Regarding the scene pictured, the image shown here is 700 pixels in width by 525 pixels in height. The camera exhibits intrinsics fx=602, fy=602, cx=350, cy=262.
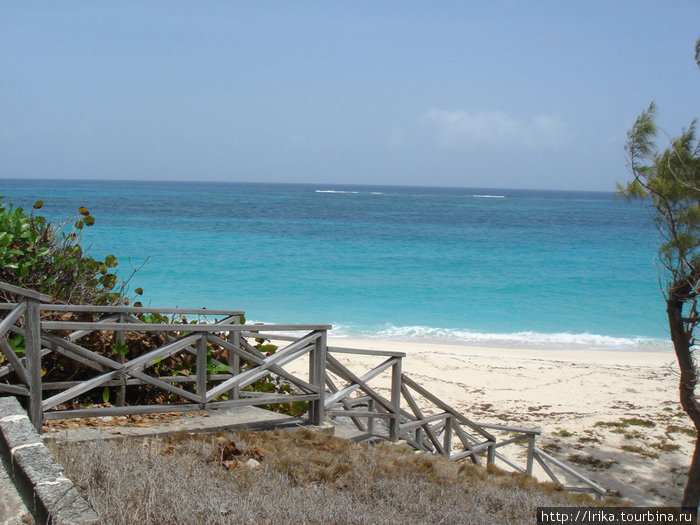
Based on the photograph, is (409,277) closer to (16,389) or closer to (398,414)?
(398,414)

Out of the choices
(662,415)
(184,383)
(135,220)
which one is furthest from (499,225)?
(184,383)

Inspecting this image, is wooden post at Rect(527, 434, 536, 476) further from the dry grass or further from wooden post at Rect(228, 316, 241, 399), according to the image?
wooden post at Rect(228, 316, 241, 399)

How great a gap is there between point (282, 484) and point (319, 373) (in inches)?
80.2

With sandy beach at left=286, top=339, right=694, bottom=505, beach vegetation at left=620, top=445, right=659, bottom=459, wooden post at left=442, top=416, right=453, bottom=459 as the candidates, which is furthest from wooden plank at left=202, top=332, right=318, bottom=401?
beach vegetation at left=620, top=445, right=659, bottom=459

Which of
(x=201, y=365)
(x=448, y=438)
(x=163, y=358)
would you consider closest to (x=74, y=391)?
(x=163, y=358)

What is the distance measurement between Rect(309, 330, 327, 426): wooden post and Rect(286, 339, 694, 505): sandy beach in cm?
566

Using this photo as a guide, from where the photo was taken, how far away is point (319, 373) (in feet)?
20.6

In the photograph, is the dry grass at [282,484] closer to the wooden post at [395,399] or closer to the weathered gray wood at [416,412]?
the wooden post at [395,399]

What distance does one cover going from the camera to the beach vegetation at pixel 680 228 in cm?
850

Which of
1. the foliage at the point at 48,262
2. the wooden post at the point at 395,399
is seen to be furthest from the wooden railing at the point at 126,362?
the wooden post at the point at 395,399

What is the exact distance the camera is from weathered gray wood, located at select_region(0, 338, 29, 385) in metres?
4.52

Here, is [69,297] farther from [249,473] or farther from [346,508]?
[346,508]

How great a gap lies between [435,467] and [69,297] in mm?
4692

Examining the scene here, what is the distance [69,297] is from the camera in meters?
7.20
